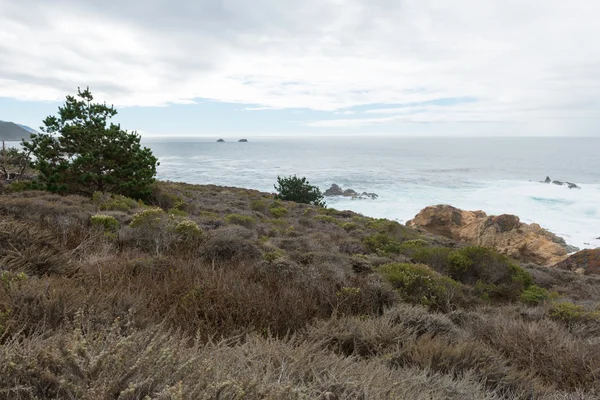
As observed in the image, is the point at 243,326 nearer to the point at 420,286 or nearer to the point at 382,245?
the point at 420,286

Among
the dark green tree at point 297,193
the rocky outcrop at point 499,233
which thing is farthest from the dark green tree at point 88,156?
the rocky outcrop at point 499,233

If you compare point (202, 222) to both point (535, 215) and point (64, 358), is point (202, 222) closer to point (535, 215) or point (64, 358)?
point (64, 358)

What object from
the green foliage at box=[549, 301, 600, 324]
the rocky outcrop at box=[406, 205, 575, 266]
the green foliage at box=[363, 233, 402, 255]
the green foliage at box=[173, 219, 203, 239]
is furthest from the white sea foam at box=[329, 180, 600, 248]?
the green foliage at box=[173, 219, 203, 239]

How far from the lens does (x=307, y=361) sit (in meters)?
2.62

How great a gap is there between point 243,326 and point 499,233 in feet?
69.1

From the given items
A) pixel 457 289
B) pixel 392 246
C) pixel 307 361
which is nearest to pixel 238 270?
pixel 307 361

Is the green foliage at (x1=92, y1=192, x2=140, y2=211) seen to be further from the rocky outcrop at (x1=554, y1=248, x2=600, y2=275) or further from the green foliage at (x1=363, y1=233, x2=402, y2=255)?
the rocky outcrop at (x1=554, y1=248, x2=600, y2=275)

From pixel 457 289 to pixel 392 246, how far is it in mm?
3662

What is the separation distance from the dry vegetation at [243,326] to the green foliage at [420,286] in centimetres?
3

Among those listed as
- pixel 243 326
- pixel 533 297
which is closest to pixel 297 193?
pixel 533 297

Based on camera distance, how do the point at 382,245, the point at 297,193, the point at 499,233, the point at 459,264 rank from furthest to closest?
the point at 297,193 < the point at 499,233 < the point at 382,245 < the point at 459,264

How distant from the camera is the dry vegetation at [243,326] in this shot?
1925 mm

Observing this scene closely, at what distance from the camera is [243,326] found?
3.56 meters

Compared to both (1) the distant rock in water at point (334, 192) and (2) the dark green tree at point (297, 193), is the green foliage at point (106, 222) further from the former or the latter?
(1) the distant rock in water at point (334, 192)
